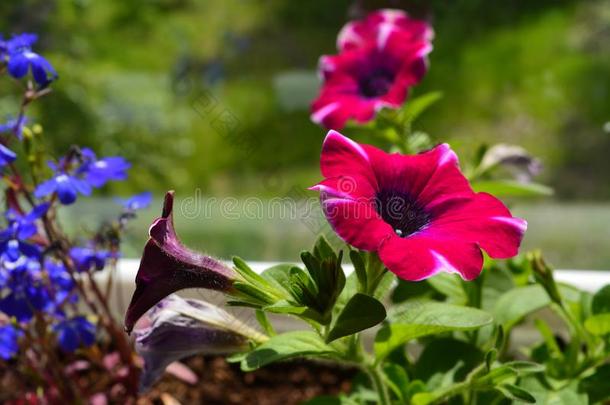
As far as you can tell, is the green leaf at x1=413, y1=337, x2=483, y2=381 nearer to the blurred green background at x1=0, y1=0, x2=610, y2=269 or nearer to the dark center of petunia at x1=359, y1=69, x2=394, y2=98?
the dark center of petunia at x1=359, y1=69, x2=394, y2=98

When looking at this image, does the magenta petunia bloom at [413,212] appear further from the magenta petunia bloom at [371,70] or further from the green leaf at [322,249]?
the magenta petunia bloom at [371,70]

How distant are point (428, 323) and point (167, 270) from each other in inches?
6.7

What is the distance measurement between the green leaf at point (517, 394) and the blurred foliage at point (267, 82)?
115cm

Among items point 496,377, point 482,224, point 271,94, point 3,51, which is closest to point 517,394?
point 496,377

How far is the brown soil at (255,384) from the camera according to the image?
2.77 feet

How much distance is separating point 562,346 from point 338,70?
368mm

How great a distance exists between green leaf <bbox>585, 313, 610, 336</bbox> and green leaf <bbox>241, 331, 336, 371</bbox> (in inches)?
8.4

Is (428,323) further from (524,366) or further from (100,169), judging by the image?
(100,169)

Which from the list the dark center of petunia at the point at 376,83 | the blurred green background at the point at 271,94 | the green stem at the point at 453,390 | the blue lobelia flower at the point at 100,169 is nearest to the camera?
the green stem at the point at 453,390

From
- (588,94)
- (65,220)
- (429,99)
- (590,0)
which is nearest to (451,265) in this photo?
(429,99)

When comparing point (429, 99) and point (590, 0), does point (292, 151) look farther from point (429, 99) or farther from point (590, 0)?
point (429, 99)

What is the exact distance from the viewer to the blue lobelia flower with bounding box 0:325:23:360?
0.65 metres

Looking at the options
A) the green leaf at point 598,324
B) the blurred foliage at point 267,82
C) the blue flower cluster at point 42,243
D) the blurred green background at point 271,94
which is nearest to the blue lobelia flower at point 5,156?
the blue flower cluster at point 42,243

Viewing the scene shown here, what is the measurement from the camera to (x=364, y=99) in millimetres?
740
